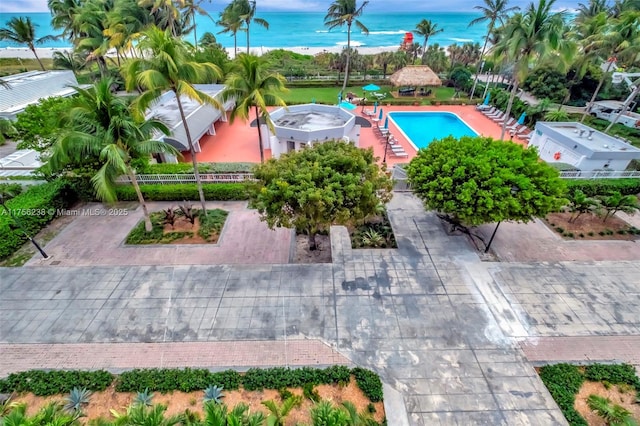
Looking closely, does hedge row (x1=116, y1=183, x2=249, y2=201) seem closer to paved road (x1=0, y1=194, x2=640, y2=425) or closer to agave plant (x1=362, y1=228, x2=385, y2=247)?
paved road (x1=0, y1=194, x2=640, y2=425)

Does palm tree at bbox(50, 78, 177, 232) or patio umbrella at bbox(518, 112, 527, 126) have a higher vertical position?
palm tree at bbox(50, 78, 177, 232)

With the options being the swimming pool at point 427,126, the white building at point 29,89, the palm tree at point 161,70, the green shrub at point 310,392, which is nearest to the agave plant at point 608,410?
the green shrub at point 310,392

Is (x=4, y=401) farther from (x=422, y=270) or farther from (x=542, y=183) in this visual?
(x=542, y=183)

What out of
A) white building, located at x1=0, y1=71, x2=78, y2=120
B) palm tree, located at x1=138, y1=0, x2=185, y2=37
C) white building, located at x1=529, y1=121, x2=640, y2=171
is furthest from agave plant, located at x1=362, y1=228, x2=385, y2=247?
white building, located at x1=0, y1=71, x2=78, y2=120

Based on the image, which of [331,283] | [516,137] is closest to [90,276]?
[331,283]

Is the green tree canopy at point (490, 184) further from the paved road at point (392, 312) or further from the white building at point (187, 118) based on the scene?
the white building at point (187, 118)

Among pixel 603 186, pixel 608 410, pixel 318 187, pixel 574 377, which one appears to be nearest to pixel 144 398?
pixel 318 187
